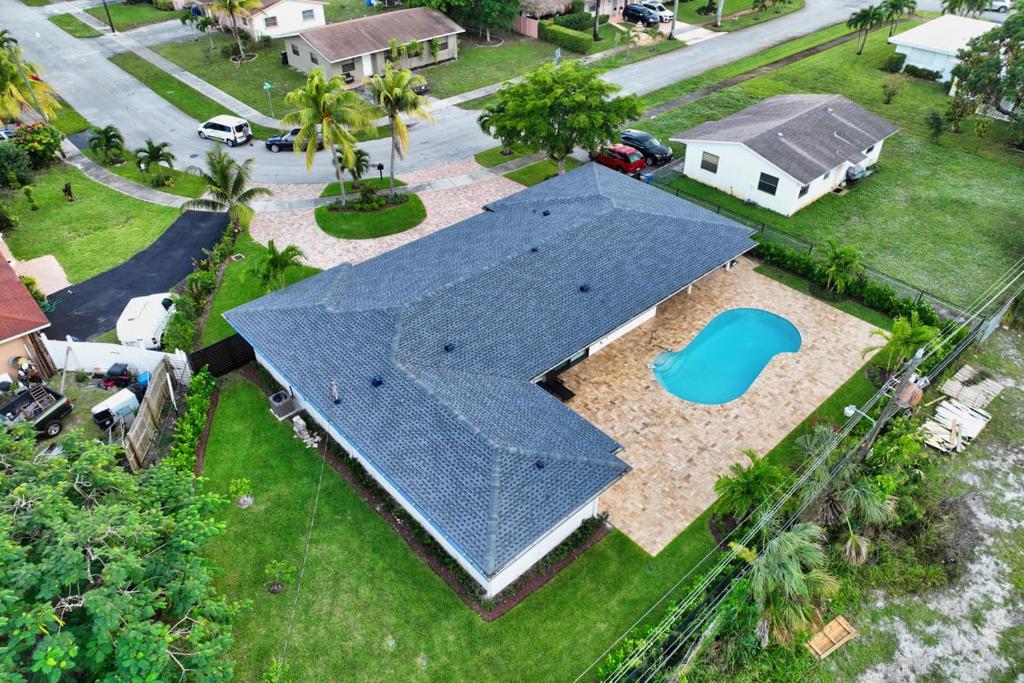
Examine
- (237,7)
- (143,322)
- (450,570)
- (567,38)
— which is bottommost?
Answer: (450,570)

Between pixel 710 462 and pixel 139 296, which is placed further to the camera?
pixel 139 296

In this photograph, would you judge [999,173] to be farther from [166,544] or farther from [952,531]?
[166,544]

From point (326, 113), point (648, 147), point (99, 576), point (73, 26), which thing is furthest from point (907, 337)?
point (73, 26)

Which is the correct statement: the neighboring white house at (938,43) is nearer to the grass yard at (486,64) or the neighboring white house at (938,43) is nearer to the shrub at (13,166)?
the grass yard at (486,64)

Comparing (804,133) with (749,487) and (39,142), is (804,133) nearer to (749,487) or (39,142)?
(749,487)

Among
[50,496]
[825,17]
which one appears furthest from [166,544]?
[825,17]

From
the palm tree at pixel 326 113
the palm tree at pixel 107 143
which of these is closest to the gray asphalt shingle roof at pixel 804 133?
the palm tree at pixel 326 113

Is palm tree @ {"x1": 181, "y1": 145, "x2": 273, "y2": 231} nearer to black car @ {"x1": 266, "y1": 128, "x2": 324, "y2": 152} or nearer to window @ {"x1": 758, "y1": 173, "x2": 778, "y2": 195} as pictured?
black car @ {"x1": 266, "y1": 128, "x2": 324, "y2": 152}
